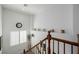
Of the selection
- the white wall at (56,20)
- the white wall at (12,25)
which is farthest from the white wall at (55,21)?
the white wall at (12,25)

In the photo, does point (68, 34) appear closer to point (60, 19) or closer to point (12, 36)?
point (60, 19)

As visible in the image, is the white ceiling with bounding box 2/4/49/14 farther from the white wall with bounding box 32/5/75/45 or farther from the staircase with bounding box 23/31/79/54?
the staircase with bounding box 23/31/79/54

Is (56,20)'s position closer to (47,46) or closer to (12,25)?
(47,46)

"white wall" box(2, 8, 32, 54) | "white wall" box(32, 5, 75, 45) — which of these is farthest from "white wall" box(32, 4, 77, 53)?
"white wall" box(2, 8, 32, 54)

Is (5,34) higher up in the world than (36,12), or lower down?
lower down

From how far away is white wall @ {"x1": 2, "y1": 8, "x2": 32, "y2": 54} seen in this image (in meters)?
1.39

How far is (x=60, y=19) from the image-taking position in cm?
159

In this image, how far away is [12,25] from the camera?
1442 millimetres

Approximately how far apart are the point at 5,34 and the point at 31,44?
14.8 inches

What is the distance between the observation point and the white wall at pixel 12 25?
1.39 m

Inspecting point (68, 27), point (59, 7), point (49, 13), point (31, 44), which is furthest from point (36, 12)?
point (68, 27)

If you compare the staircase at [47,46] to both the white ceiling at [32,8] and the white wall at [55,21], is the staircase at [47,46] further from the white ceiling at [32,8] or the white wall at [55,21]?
the white ceiling at [32,8]

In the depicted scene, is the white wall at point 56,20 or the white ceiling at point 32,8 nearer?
the white ceiling at point 32,8
